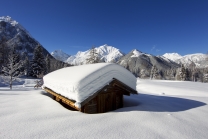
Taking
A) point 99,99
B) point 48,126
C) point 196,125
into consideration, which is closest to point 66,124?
point 48,126

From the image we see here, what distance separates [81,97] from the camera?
538 cm

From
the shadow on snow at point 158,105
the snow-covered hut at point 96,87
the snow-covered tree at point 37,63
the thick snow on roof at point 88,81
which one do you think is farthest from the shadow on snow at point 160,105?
the snow-covered tree at point 37,63

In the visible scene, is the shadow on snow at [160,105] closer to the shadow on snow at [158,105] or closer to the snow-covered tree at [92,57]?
the shadow on snow at [158,105]

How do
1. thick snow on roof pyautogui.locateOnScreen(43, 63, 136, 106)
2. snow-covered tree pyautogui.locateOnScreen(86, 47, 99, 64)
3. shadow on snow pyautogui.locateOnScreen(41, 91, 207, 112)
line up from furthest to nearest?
snow-covered tree pyautogui.locateOnScreen(86, 47, 99, 64) < shadow on snow pyautogui.locateOnScreen(41, 91, 207, 112) < thick snow on roof pyautogui.locateOnScreen(43, 63, 136, 106)

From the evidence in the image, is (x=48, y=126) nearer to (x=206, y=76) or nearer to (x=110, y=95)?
(x=110, y=95)

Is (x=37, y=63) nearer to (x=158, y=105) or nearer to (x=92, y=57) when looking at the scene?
(x=92, y=57)

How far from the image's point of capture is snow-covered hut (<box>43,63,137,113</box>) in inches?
214

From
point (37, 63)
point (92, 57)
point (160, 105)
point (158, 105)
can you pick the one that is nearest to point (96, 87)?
point (158, 105)

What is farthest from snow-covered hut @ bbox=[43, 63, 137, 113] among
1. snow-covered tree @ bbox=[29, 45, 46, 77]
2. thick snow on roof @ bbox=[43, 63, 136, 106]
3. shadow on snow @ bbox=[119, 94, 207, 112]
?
snow-covered tree @ bbox=[29, 45, 46, 77]

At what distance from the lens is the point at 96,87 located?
5945 millimetres

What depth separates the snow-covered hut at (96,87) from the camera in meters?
5.44

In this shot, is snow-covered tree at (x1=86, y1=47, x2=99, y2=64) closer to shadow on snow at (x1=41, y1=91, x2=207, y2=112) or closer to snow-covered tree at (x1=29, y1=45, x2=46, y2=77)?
snow-covered tree at (x1=29, y1=45, x2=46, y2=77)

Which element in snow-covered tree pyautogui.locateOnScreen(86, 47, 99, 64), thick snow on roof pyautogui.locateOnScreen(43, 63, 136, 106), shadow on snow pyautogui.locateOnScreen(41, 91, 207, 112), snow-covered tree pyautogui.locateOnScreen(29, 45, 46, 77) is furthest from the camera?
snow-covered tree pyautogui.locateOnScreen(29, 45, 46, 77)

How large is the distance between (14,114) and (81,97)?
8.81 ft
